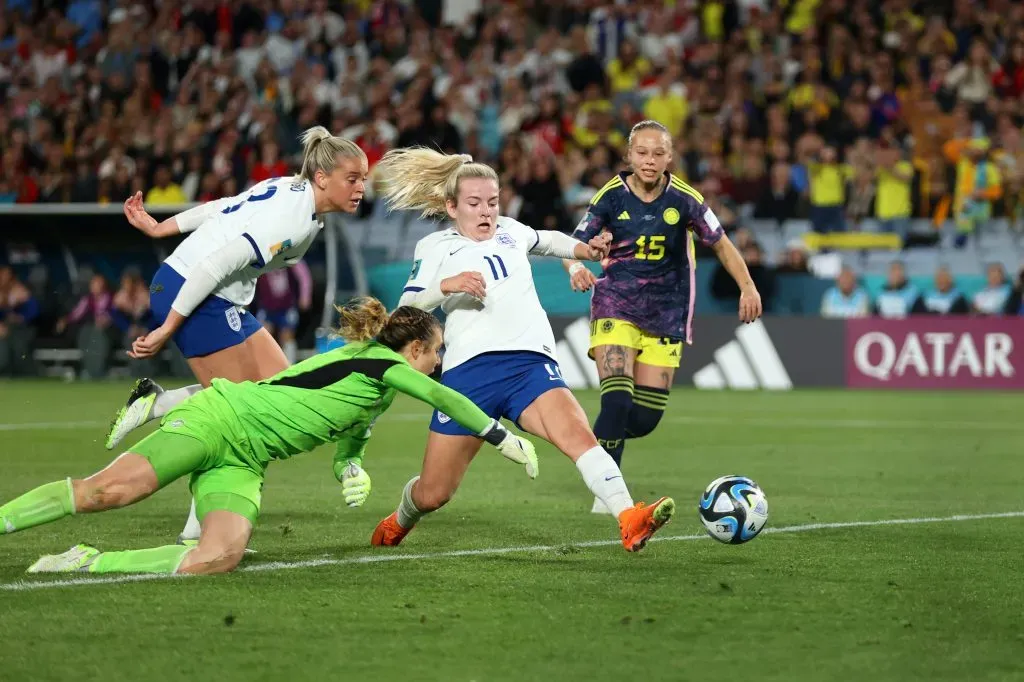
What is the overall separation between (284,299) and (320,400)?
14.5 m

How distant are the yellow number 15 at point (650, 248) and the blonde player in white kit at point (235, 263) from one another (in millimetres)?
2125

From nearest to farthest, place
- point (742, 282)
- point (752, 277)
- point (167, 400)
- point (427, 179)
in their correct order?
point (427, 179) < point (167, 400) < point (742, 282) < point (752, 277)

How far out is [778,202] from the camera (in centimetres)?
2067

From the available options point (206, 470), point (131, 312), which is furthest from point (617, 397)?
point (131, 312)

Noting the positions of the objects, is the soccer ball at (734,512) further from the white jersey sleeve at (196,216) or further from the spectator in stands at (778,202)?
the spectator in stands at (778,202)

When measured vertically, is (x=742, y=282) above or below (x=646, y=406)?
above

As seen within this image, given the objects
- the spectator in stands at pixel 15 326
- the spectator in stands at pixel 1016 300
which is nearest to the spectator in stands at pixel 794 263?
the spectator in stands at pixel 1016 300

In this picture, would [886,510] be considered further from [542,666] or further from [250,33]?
[250,33]

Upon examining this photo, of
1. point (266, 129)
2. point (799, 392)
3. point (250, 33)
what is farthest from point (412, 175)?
point (250, 33)

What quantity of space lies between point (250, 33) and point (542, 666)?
21.5 m

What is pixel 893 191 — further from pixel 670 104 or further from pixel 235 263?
pixel 235 263

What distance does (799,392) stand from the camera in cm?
1930

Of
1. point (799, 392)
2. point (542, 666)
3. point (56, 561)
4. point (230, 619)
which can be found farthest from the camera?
point (799, 392)

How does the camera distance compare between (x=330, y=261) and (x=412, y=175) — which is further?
(x=330, y=261)
